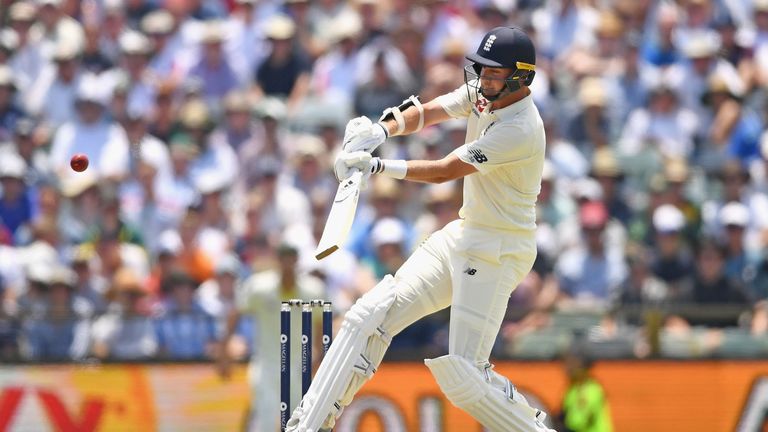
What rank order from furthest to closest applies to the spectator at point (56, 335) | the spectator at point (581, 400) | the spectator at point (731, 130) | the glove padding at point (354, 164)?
the spectator at point (731, 130) → the spectator at point (56, 335) → the spectator at point (581, 400) → the glove padding at point (354, 164)

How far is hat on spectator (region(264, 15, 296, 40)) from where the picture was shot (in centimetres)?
1384

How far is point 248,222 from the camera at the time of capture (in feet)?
41.6

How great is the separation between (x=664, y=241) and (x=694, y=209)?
1.94 feet

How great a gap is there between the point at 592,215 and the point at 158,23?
182 inches

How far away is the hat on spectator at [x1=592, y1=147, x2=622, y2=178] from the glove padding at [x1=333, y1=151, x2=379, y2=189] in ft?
19.3

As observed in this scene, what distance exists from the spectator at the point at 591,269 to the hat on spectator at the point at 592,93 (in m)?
1.42

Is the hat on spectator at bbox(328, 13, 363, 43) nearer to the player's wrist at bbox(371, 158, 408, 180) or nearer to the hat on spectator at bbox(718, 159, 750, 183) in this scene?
the hat on spectator at bbox(718, 159, 750, 183)

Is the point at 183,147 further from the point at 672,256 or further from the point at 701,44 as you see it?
the point at 701,44

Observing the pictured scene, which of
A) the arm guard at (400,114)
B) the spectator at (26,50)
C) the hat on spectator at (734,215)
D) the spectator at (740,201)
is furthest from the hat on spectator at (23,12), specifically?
the arm guard at (400,114)

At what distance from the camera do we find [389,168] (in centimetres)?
746

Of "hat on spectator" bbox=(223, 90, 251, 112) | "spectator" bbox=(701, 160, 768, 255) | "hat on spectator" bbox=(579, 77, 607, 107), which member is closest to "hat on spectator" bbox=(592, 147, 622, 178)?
"hat on spectator" bbox=(579, 77, 607, 107)

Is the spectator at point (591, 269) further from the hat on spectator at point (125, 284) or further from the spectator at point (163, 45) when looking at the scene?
the spectator at point (163, 45)

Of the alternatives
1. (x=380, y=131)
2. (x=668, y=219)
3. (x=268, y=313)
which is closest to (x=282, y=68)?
(x=268, y=313)

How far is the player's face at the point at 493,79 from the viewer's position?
299 inches
